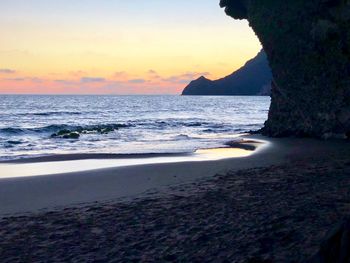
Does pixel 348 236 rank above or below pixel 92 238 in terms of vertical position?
above

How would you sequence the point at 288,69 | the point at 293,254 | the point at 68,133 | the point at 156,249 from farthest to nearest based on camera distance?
1. the point at 68,133
2. the point at 288,69
3. the point at 156,249
4. the point at 293,254

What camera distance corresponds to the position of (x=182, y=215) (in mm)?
9555

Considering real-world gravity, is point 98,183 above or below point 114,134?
above

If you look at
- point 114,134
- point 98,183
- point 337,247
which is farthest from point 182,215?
point 114,134

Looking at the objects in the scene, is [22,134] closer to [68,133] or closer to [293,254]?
[68,133]

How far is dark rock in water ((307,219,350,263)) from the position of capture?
4664 mm

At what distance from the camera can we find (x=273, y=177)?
541 inches

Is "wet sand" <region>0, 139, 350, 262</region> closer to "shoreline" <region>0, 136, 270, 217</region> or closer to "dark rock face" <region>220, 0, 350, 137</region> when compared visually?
"shoreline" <region>0, 136, 270, 217</region>

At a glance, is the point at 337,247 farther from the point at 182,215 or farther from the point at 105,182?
the point at 105,182

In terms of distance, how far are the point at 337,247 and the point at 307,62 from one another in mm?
23433

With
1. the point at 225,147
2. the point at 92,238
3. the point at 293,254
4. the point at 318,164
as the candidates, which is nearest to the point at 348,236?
the point at 293,254

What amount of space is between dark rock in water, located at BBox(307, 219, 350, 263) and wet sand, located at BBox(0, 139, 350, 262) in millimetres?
1218

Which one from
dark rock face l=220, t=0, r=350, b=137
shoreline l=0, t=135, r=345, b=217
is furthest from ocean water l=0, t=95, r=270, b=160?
shoreline l=0, t=135, r=345, b=217

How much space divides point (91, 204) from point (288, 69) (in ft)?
69.5
